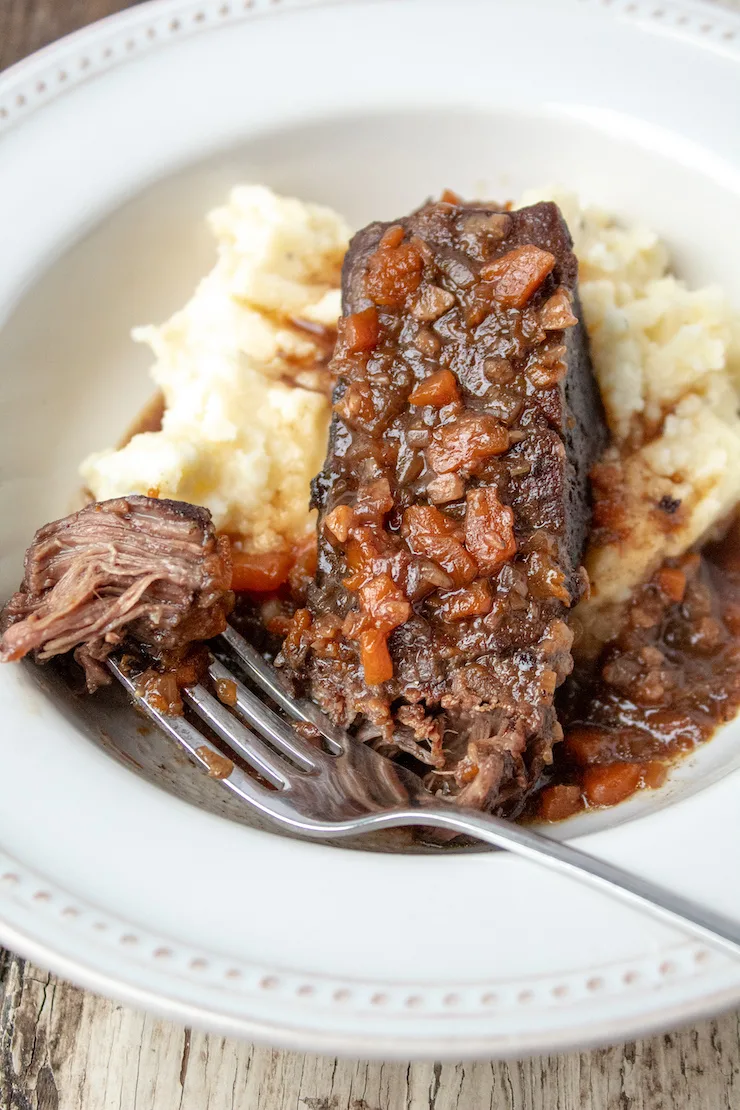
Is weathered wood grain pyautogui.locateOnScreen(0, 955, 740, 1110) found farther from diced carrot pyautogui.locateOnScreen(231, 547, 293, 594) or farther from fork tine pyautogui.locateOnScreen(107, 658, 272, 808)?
diced carrot pyautogui.locateOnScreen(231, 547, 293, 594)

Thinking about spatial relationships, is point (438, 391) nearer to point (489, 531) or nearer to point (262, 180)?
point (489, 531)

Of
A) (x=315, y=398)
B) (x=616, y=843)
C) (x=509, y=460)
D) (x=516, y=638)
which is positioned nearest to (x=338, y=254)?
(x=315, y=398)

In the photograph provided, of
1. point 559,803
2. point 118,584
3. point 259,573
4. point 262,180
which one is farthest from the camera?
point 262,180

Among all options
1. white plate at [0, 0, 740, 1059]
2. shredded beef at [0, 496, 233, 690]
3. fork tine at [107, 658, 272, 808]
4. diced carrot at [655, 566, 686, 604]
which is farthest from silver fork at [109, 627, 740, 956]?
diced carrot at [655, 566, 686, 604]

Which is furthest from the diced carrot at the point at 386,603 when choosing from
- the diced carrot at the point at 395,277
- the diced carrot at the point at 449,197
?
the diced carrot at the point at 449,197

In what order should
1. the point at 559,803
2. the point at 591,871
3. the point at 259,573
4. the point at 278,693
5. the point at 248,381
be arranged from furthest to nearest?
the point at 248,381 < the point at 259,573 < the point at 278,693 < the point at 559,803 < the point at 591,871

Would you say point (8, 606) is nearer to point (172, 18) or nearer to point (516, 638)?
point (516, 638)

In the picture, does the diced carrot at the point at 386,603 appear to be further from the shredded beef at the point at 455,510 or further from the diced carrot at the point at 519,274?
the diced carrot at the point at 519,274

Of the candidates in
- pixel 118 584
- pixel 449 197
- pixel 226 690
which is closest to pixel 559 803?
pixel 226 690
